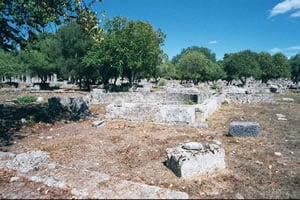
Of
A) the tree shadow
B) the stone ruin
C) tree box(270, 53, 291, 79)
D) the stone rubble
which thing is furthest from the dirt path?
tree box(270, 53, 291, 79)

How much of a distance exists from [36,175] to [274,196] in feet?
17.6

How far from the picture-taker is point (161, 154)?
8.35 meters

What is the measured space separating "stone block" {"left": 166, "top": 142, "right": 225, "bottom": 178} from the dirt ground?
18 centimetres

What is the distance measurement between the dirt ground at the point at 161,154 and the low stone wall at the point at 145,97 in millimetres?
8864

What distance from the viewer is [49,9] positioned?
1045 centimetres

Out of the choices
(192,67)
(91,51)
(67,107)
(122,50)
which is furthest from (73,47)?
(192,67)

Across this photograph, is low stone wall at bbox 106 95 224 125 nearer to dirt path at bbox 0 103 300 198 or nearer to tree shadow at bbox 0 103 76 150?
dirt path at bbox 0 103 300 198

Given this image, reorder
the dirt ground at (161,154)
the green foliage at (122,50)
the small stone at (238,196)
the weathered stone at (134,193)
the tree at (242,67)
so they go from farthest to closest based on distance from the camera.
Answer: the tree at (242,67), the green foliage at (122,50), the dirt ground at (161,154), the small stone at (238,196), the weathered stone at (134,193)

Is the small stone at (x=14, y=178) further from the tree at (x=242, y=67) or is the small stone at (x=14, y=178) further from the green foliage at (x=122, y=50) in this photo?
the tree at (x=242, y=67)

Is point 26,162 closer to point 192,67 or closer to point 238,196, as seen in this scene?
point 238,196

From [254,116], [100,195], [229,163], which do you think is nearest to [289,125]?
[254,116]

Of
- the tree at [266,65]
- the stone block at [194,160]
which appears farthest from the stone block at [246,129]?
the tree at [266,65]

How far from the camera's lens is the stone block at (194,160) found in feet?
20.9

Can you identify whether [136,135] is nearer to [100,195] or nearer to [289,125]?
[100,195]
